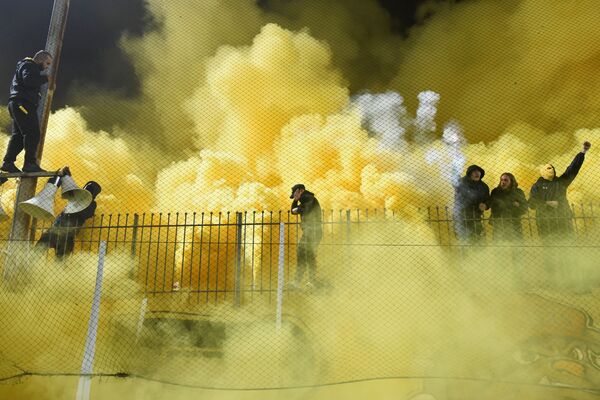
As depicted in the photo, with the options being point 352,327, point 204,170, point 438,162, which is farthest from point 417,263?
point 204,170

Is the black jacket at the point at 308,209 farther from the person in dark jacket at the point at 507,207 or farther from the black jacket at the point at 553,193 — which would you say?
the black jacket at the point at 553,193

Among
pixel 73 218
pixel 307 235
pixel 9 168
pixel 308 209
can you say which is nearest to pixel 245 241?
pixel 307 235

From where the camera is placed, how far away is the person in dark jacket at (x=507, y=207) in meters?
7.96

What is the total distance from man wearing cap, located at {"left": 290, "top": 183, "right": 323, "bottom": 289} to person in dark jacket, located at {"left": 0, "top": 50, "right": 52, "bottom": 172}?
4.52 metres

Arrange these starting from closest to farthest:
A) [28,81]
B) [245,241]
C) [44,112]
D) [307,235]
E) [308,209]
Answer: [28,81] → [307,235] → [308,209] → [245,241] → [44,112]

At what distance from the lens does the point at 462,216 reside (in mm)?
8242

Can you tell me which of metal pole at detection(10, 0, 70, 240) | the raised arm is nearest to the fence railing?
metal pole at detection(10, 0, 70, 240)

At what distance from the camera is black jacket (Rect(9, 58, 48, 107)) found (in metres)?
8.18

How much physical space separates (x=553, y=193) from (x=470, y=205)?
4.38 ft

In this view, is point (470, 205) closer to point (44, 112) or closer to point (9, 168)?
point (44, 112)

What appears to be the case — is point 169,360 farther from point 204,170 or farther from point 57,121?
point 57,121

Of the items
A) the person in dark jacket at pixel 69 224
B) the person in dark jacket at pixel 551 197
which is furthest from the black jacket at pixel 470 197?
the person in dark jacket at pixel 69 224

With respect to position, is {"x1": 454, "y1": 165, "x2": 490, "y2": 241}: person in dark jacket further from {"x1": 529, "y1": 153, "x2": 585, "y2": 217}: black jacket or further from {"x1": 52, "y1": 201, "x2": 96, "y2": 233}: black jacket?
{"x1": 52, "y1": 201, "x2": 96, "y2": 233}: black jacket

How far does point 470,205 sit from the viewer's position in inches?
325
